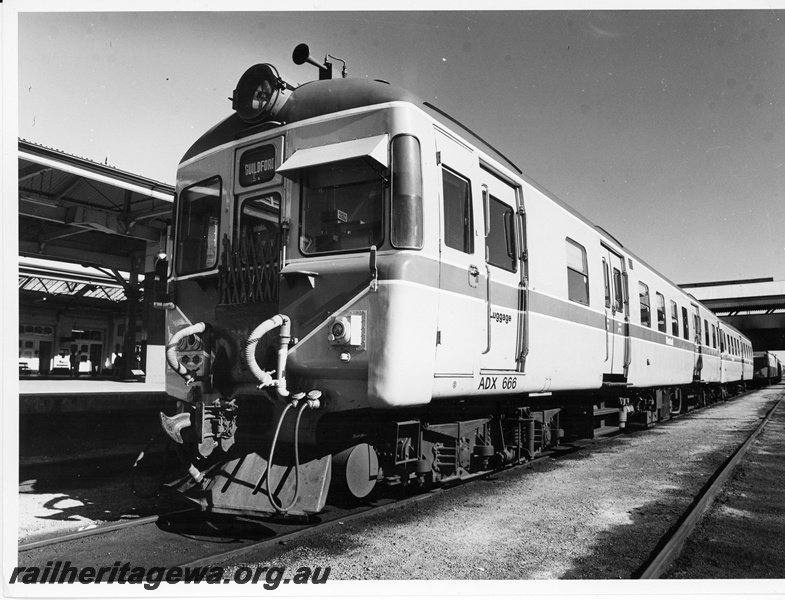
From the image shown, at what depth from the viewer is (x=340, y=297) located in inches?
177

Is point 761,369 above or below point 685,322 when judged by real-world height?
below

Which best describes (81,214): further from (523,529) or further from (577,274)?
(523,529)

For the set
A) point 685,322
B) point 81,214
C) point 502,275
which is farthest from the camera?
point 685,322

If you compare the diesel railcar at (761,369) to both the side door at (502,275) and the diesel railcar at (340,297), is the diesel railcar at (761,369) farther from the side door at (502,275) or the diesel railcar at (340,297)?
the diesel railcar at (340,297)

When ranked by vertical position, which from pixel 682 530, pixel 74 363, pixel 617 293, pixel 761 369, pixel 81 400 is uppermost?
pixel 617 293

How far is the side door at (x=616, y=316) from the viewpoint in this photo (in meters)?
8.73

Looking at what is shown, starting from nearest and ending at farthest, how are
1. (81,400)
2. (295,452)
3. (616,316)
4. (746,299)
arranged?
1. (295,452)
2. (616,316)
3. (81,400)
4. (746,299)

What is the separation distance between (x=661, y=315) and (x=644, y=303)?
1.50 metres

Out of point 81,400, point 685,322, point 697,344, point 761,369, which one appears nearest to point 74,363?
point 81,400

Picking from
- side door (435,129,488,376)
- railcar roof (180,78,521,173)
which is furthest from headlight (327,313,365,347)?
railcar roof (180,78,521,173)

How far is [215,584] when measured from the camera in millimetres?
3736

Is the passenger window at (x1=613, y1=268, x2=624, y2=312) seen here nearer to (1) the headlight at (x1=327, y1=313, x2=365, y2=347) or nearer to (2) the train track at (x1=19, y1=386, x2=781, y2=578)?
(2) the train track at (x1=19, y1=386, x2=781, y2=578)

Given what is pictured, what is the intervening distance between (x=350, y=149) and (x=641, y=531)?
393 centimetres

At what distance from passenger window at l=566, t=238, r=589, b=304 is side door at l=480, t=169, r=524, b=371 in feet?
5.35
